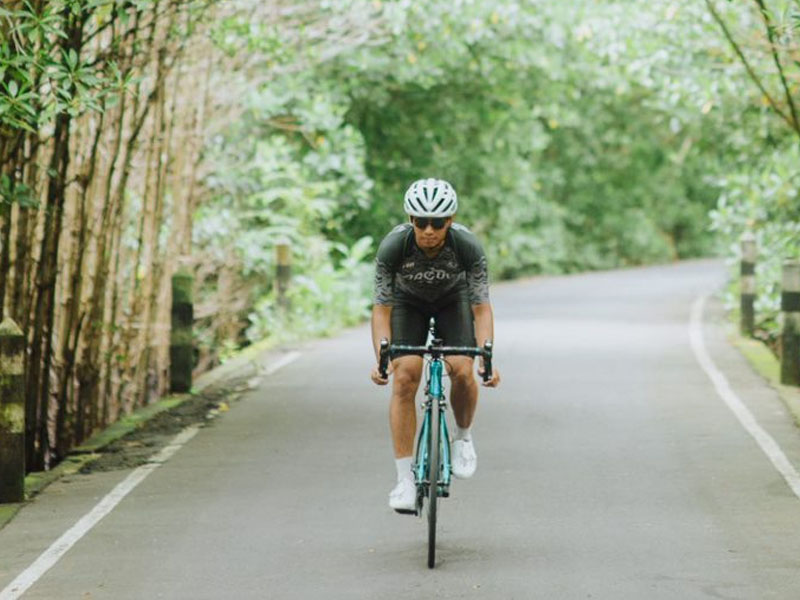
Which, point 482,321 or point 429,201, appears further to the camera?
point 482,321

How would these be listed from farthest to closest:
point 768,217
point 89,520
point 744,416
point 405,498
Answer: point 768,217 → point 744,416 → point 89,520 → point 405,498

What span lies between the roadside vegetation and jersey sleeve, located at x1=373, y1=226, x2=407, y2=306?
2338 mm

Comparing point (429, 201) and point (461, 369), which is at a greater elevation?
point (429, 201)

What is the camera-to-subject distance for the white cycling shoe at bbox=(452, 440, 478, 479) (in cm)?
934

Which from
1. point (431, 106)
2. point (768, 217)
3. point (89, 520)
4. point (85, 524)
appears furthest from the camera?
point (431, 106)

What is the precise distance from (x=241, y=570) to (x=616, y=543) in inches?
81.3

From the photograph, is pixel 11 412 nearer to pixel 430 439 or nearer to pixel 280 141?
pixel 430 439

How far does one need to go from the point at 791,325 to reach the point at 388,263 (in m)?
8.05

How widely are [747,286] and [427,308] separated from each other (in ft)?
42.0

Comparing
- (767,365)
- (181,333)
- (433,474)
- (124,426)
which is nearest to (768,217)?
(767,365)

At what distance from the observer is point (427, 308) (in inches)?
368

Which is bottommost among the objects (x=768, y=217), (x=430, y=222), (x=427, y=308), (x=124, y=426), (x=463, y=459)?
(x=124, y=426)

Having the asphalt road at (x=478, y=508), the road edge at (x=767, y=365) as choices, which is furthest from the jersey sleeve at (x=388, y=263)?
the road edge at (x=767, y=365)

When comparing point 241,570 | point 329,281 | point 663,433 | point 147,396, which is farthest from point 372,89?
point 241,570
